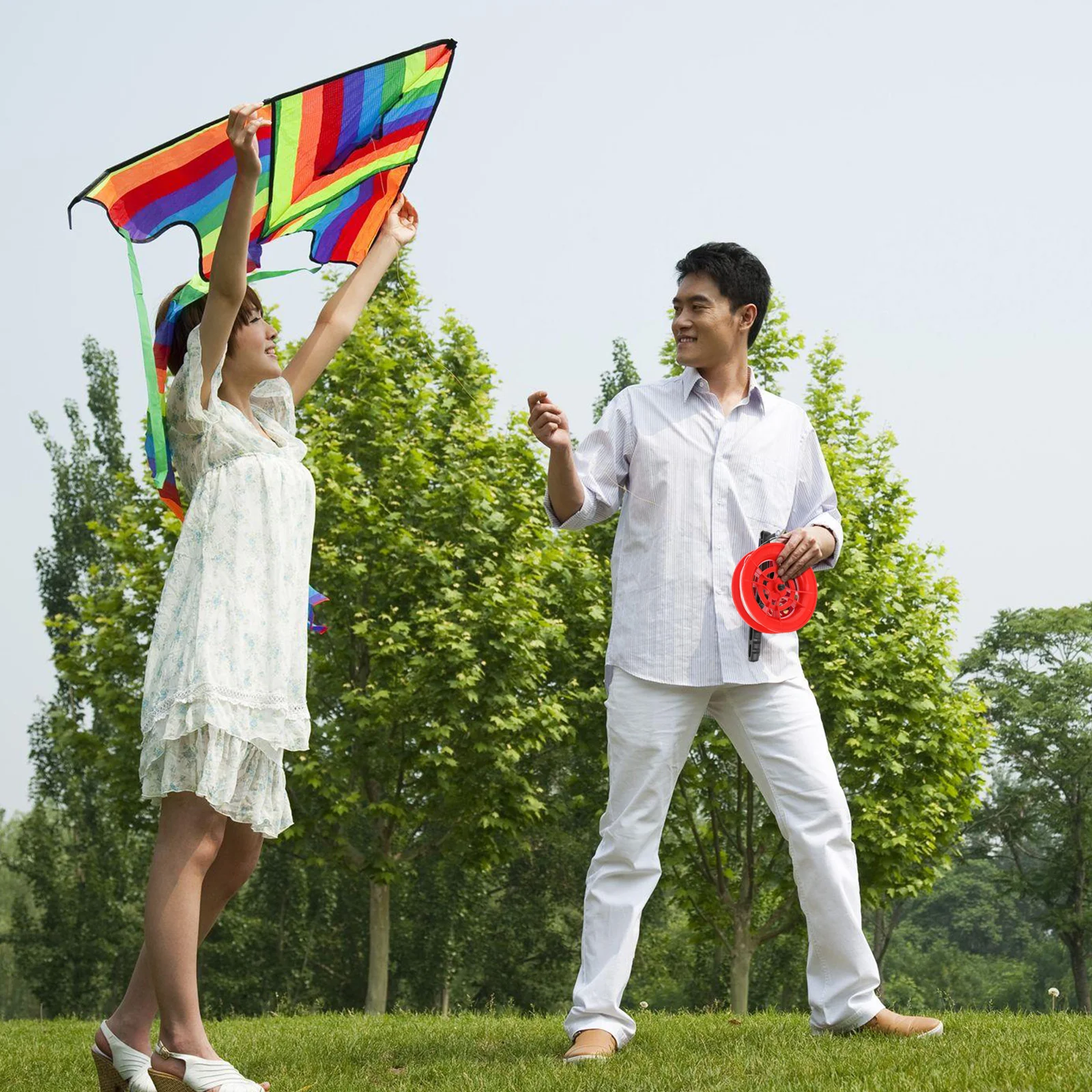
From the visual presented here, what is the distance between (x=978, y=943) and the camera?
2432 inches

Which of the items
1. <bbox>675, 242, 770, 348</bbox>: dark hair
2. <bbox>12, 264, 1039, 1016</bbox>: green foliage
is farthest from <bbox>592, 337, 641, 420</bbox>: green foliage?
<bbox>675, 242, 770, 348</bbox>: dark hair

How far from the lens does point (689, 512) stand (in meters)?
4.92

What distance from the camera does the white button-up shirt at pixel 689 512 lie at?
4.77 m

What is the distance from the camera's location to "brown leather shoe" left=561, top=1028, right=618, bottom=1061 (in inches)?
169

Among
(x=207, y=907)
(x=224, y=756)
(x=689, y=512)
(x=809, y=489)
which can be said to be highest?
(x=809, y=489)

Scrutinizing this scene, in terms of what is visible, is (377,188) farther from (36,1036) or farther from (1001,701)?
(1001,701)

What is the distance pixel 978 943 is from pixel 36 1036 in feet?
202

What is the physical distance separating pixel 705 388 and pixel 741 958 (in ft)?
54.7

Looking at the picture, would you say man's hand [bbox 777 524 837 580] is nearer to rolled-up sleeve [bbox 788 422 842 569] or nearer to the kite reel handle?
the kite reel handle

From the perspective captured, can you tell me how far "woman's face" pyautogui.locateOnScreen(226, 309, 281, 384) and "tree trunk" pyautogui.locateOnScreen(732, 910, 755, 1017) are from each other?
54.4 ft

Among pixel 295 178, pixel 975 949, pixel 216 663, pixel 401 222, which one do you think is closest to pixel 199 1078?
pixel 216 663

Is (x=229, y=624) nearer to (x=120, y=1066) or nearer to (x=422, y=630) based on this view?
(x=120, y=1066)

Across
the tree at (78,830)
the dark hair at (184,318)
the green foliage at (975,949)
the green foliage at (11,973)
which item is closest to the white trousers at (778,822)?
the dark hair at (184,318)

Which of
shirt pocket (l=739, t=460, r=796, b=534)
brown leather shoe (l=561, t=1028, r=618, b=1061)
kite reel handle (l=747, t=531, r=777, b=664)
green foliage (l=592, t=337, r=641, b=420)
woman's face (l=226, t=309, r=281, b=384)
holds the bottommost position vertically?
brown leather shoe (l=561, t=1028, r=618, b=1061)
